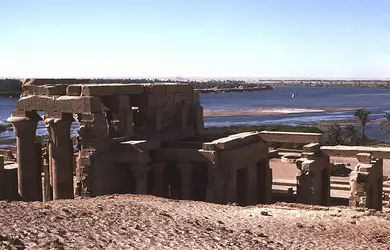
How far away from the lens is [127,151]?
21.9 metres

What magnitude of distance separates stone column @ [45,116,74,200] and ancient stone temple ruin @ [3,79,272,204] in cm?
4

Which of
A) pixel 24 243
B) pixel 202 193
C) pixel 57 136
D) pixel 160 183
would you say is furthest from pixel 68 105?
pixel 24 243

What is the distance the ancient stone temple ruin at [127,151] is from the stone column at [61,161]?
39mm

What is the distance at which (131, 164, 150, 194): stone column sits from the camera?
21.5 meters

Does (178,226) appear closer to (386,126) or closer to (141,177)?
(141,177)

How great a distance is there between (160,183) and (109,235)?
10085 mm

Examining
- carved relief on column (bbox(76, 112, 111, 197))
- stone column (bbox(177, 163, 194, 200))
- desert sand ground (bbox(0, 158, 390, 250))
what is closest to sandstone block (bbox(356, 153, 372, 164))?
desert sand ground (bbox(0, 158, 390, 250))

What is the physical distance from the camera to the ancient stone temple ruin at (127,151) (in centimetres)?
2167

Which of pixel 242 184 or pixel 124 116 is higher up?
pixel 124 116

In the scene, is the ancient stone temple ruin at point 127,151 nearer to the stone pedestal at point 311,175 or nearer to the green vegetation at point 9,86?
the stone pedestal at point 311,175

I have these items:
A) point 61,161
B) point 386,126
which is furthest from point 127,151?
point 386,126

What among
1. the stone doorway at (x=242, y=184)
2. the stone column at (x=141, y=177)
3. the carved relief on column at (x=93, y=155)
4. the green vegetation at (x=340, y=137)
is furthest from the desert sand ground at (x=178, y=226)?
the green vegetation at (x=340, y=137)

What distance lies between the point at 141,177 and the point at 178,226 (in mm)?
7528

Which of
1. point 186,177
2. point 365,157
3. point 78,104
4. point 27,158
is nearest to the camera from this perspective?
point 78,104
